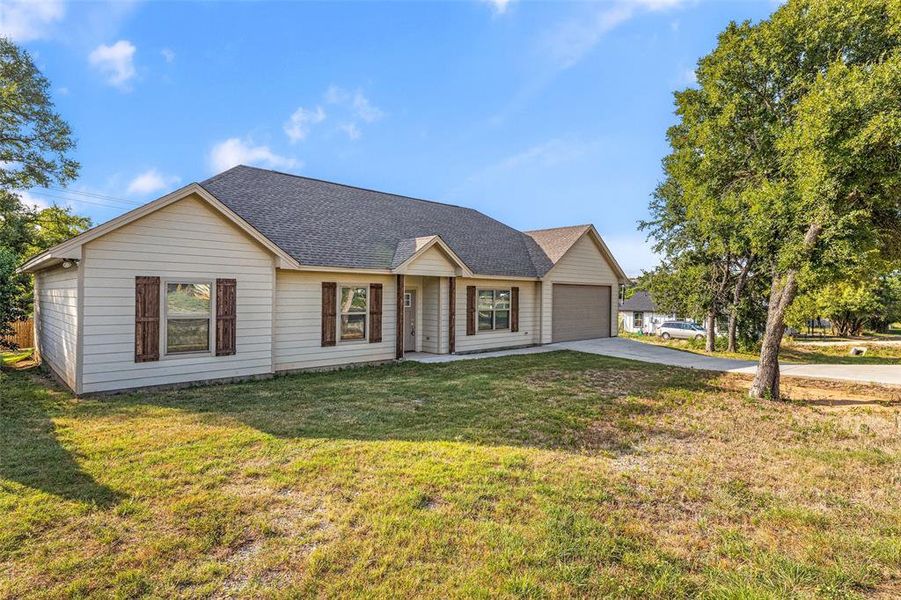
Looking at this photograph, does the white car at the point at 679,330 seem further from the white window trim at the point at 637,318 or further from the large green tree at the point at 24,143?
the large green tree at the point at 24,143

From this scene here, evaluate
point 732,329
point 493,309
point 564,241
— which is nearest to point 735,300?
point 732,329

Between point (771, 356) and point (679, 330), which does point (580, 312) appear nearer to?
point (771, 356)

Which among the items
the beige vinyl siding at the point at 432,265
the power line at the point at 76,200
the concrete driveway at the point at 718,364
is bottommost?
the concrete driveway at the point at 718,364

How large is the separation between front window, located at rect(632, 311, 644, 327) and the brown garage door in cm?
2777

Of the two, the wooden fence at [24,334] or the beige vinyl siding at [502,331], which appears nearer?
the beige vinyl siding at [502,331]

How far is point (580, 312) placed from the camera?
62.2 ft

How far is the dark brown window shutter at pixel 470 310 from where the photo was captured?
14.8 metres

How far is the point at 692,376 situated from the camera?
11.6 meters

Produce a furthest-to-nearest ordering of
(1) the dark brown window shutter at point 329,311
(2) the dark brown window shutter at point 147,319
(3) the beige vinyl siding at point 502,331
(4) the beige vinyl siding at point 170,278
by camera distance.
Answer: (3) the beige vinyl siding at point 502,331 < (1) the dark brown window shutter at point 329,311 < (2) the dark brown window shutter at point 147,319 < (4) the beige vinyl siding at point 170,278

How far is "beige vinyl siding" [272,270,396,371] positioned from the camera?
10734mm

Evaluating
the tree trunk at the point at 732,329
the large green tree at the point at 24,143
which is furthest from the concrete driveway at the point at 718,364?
the large green tree at the point at 24,143

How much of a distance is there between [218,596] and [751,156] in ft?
38.5

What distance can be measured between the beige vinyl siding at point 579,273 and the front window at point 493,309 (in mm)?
1840

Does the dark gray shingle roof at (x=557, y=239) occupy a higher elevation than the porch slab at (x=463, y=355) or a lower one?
higher
